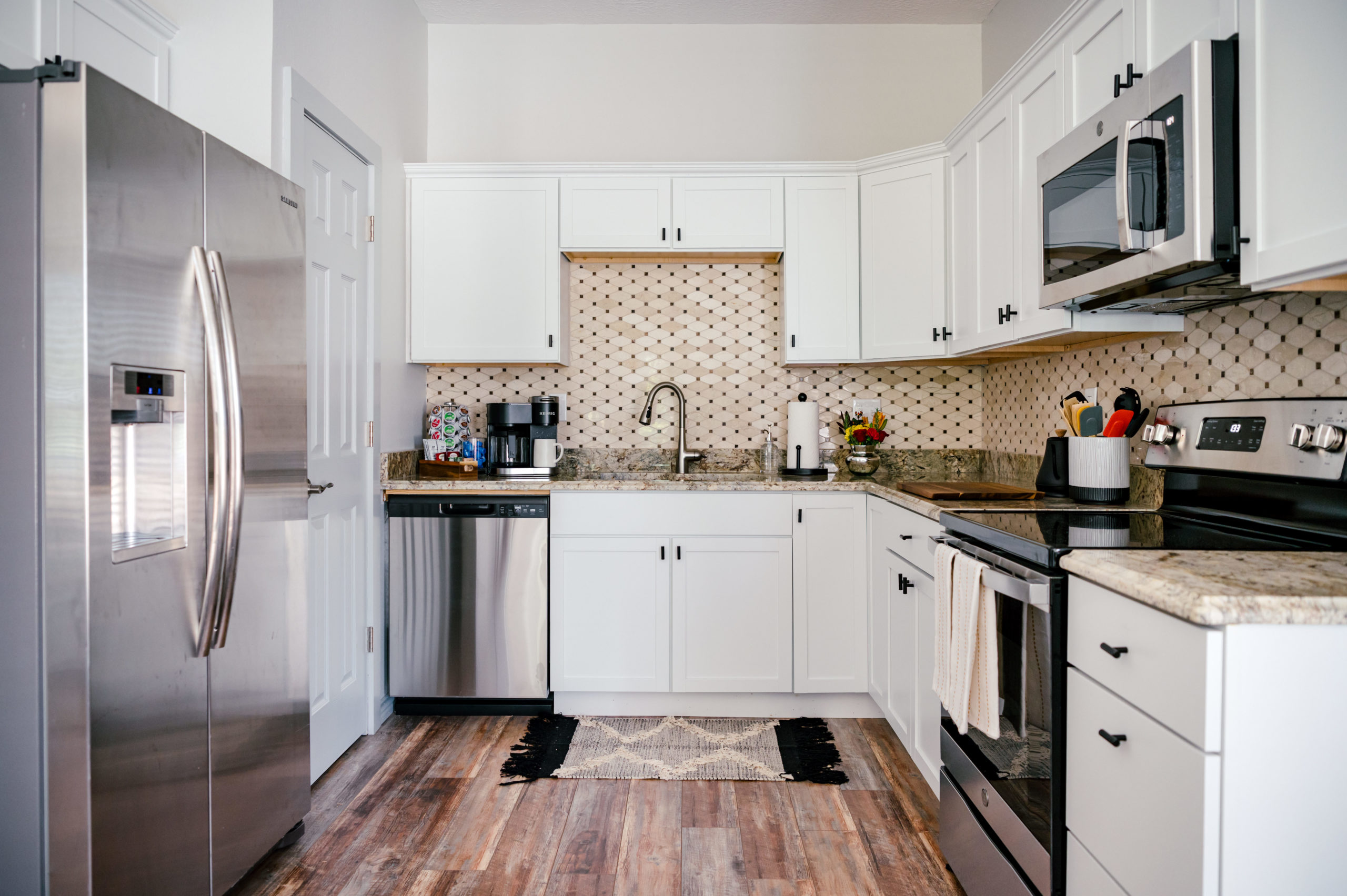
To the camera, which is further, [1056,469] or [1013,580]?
[1056,469]

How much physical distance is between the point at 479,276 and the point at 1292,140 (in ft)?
9.01

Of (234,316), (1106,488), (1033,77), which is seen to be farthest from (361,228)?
(1106,488)

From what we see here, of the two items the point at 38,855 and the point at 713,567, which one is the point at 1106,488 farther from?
the point at 38,855

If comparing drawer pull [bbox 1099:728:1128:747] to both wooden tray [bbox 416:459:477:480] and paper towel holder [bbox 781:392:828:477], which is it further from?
wooden tray [bbox 416:459:477:480]

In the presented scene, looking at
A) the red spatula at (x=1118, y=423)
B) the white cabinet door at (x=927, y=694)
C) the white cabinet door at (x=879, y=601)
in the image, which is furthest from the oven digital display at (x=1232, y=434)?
the white cabinet door at (x=879, y=601)

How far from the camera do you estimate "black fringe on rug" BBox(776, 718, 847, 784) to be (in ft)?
8.11

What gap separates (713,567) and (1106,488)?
1.42m

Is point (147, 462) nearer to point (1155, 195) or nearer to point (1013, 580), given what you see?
point (1013, 580)

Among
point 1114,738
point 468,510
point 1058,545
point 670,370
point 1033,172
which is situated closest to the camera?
point 1114,738

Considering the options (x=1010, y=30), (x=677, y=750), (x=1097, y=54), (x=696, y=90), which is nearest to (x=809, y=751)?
(x=677, y=750)

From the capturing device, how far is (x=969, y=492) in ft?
7.70

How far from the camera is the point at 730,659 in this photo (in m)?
2.94

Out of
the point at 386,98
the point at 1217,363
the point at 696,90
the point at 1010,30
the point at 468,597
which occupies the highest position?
the point at 1010,30

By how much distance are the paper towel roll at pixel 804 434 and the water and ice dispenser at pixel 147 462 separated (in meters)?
2.32
